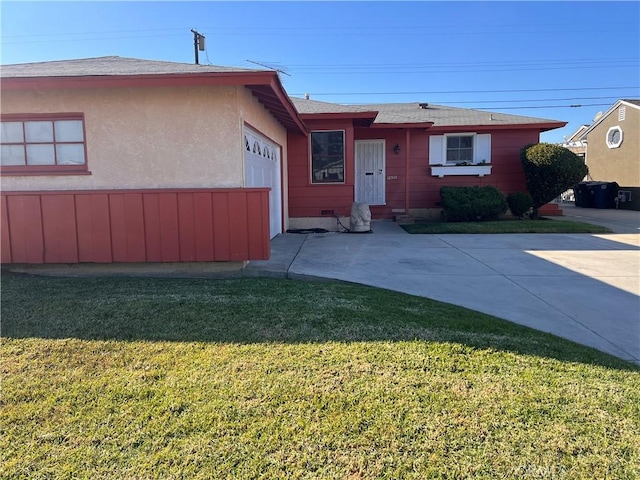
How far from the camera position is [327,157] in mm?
10883

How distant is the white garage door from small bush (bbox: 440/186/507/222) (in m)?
5.06

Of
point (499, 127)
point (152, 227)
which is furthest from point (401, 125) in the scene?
point (152, 227)

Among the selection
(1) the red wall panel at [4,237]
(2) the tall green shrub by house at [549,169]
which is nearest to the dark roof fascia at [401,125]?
(2) the tall green shrub by house at [549,169]

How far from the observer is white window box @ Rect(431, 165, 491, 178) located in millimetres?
13094

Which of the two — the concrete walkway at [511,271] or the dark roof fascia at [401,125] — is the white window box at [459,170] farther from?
the concrete walkway at [511,271]

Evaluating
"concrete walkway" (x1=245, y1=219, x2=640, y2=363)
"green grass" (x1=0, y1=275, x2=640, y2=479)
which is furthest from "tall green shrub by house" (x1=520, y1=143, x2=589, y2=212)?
"green grass" (x1=0, y1=275, x2=640, y2=479)

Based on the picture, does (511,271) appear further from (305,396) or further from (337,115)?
(337,115)

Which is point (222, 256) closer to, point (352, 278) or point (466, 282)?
point (352, 278)

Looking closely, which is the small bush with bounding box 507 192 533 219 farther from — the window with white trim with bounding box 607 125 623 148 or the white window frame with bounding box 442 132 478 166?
the window with white trim with bounding box 607 125 623 148

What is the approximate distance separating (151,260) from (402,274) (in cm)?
359

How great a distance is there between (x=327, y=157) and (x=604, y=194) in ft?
48.8

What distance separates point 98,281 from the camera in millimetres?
5375

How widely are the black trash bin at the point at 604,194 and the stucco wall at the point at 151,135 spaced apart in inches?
738

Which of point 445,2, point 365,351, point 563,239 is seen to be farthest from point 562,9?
point 365,351
